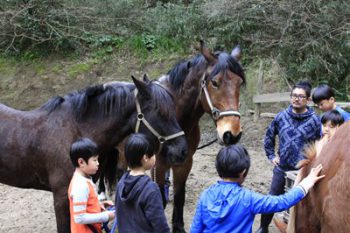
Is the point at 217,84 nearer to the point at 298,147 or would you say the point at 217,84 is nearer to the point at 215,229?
the point at 298,147

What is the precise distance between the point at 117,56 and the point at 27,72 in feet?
8.43

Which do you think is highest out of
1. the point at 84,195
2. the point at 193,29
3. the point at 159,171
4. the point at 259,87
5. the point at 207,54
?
the point at 193,29

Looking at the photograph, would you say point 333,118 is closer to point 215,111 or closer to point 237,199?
point 215,111

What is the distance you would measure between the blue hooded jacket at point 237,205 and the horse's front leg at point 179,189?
202cm

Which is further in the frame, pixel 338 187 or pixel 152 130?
→ pixel 152 130

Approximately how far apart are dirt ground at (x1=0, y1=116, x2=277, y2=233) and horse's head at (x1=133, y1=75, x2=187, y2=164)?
1.84 metres

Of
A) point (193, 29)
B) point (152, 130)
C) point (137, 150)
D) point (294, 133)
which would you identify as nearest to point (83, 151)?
point (137, 150)

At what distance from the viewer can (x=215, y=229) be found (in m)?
2.08

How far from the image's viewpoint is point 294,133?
341 centimetres

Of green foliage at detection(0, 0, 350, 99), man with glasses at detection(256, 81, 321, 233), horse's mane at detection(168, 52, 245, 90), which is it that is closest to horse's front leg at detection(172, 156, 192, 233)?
horse's mane at detection(168, 52, 245, 90)

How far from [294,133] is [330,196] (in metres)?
1.60

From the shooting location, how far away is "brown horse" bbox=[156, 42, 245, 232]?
3557mm

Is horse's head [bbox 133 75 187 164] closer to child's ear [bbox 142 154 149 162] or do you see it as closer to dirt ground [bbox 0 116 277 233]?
child's ear [bbox 142 154 149 162]

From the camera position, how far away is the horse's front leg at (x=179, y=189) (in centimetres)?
412
